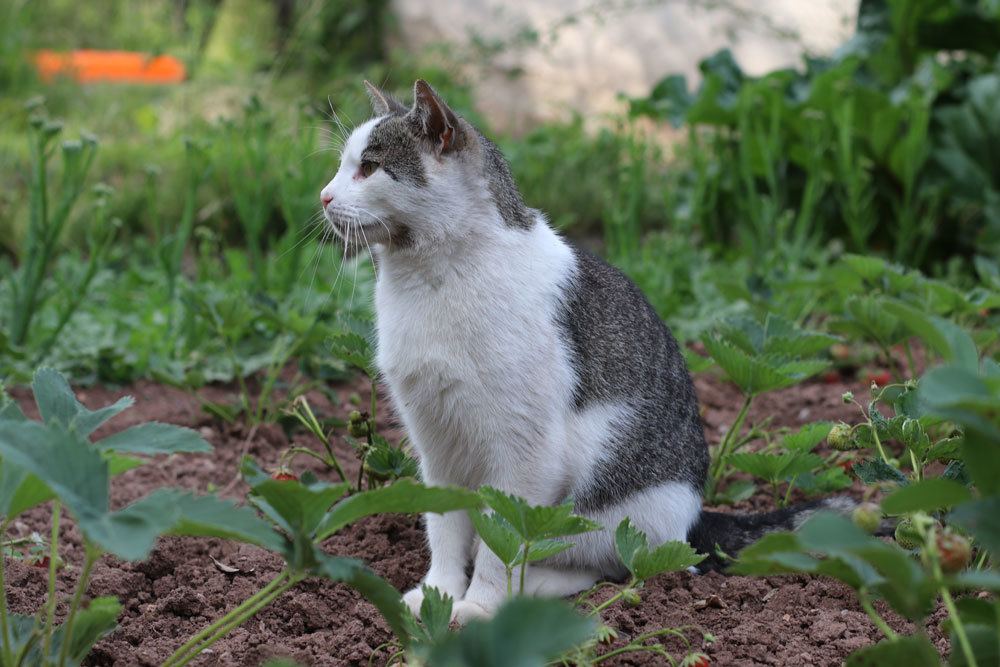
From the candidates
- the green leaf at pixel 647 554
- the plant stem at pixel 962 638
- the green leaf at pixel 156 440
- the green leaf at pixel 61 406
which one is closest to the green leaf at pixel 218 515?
the green leaf at pixel 156 440

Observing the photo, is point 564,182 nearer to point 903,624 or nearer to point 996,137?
point 996,137

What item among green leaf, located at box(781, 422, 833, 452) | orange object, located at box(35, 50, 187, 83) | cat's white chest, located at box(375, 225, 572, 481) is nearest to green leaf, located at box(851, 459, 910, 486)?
green leaf, located at box(781, 422, 833, 452)

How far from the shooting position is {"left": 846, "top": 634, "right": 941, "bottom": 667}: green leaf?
1.34 m

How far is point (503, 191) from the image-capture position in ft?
7.58

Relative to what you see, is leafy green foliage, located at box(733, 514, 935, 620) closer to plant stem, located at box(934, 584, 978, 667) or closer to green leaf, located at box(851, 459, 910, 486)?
plant stem, located at box(934, 584, 978, 667)

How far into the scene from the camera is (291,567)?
4.71ft

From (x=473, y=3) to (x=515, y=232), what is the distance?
5.83 meters

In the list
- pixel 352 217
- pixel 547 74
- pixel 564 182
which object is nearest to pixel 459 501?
pixel 352 217

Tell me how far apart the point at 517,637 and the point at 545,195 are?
478cm

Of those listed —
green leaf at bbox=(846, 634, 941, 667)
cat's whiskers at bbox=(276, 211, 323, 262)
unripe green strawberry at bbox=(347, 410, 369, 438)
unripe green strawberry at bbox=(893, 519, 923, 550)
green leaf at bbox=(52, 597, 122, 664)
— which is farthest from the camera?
cat's whiskers at bbox=(276, 211, 323, 262)

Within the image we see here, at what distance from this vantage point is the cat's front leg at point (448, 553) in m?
2.26

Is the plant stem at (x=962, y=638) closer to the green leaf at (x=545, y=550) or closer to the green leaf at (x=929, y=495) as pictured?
the green leaf at (x=929, y=495)

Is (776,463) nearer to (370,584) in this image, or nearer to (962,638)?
(962,638)

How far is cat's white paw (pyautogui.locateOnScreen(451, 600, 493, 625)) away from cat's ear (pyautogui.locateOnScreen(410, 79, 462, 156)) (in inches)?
35.7
